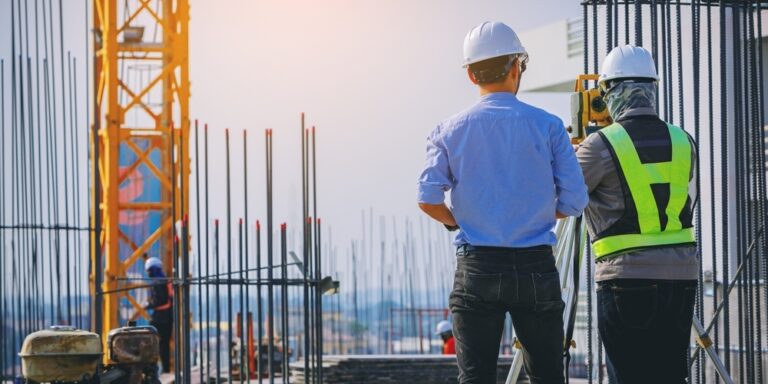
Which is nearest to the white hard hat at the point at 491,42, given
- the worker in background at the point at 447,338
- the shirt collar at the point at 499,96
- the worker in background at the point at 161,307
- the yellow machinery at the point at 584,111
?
the shirt collar at the point at 499,96

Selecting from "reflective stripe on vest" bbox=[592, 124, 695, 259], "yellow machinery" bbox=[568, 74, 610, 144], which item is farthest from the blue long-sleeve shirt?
"yellow machinery" bbox=[568, 74, 610, 144]

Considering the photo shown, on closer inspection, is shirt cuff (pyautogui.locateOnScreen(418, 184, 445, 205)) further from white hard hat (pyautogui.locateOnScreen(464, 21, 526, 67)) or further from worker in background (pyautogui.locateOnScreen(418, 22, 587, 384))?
white hard hat (pyautogui.locateOnScreen(464, 21, 526, 67))

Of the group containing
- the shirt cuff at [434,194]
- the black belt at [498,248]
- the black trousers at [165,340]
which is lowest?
A: the black trousers at [165,340]

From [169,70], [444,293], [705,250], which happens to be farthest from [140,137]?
[705,250]

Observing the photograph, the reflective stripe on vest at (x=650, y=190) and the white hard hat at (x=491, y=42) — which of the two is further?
the reflective stripe on vest at (x=650, y=190)

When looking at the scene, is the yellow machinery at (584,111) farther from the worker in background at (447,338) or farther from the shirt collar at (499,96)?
the worker in background at (447,338)

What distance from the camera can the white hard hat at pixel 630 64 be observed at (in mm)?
4938

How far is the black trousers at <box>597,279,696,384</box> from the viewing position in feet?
15.7

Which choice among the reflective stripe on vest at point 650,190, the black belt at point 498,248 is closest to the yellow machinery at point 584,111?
the reflective stripe on vest at point 650,190

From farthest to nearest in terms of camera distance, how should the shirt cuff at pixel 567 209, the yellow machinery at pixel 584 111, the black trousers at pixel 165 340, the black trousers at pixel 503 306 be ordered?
the black trousers at pixel 165 340, the yellow machinery at pixel 584 111, the shirt cuff at pixel 567 209, the black trousers at pixel 503 306

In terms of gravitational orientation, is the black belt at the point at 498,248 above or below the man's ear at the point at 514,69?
below

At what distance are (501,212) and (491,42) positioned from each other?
535 millimetres

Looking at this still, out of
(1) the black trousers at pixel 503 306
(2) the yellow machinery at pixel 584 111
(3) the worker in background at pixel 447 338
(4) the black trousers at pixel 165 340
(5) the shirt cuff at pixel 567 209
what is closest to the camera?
(1) the black trousers at pixel 503 306

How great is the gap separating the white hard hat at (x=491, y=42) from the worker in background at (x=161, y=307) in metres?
11.2
